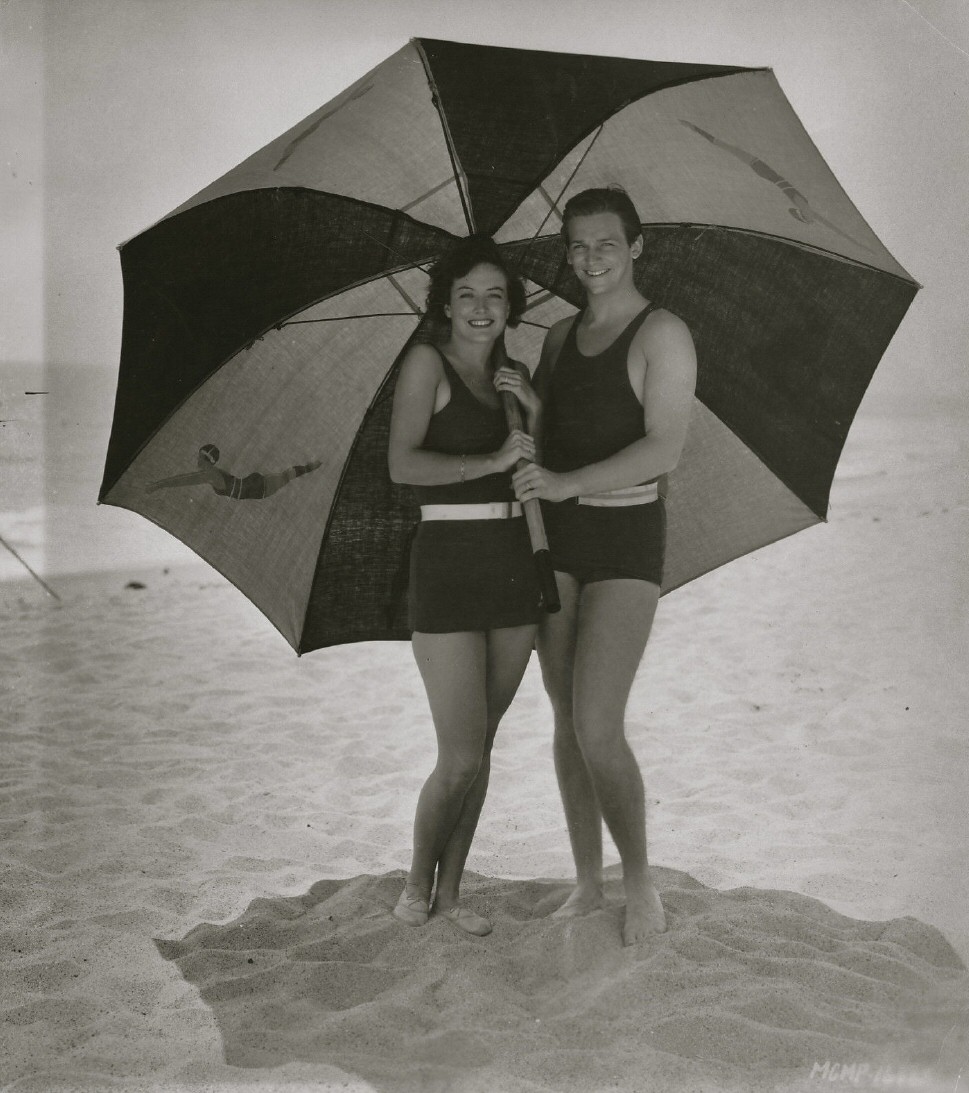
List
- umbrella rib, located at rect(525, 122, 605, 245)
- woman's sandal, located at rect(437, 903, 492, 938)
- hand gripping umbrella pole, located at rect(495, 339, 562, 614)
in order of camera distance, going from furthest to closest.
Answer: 1. woman's sandal, located at rect(437, 903, 492, 938)
2. umbrella rib, located at rect(525, 122, 605, 245)
3. hand gripping umbrella pole, located at rect(495, 339, 562, 614)

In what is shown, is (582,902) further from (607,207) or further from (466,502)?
(607,207)

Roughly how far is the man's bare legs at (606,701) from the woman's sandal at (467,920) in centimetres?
37

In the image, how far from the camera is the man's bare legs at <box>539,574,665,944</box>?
9.03ft

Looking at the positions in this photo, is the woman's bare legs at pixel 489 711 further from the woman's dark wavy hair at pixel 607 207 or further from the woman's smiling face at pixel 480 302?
the woman's dark wavy hair at pixel 607 207

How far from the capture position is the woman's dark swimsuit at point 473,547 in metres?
2.76

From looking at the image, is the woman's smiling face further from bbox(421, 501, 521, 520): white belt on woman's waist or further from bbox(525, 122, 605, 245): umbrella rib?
bbox(421, 501, 521, 520): white belt on woman's waist

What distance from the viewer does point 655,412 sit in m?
2.71

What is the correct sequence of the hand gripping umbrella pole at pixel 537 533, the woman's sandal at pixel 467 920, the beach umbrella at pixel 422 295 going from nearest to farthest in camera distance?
the hand gripping umbrella pole at pixel 537 533
the beach umbrella at pixel 422 295
the woman's sandal at pixel 467 920

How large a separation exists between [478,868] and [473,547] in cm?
125

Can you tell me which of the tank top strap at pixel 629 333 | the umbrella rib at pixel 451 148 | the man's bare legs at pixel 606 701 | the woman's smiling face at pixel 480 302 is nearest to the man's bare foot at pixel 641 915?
the man's bare legs at pixel 606 701

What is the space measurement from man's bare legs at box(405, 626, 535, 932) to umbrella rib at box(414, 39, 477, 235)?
1030 millimetres

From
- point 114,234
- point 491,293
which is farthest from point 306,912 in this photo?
point 114,234

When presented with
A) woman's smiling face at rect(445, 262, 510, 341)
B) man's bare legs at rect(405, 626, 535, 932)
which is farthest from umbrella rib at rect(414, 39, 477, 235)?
man's bare legs at rect(405, 626, 535, 932)

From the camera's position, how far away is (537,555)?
2605mm
